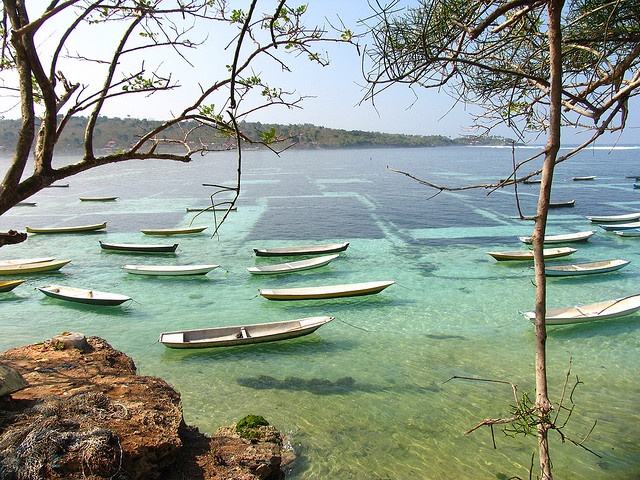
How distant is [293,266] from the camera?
17906mm

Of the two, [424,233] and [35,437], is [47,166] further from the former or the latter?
[424,233]

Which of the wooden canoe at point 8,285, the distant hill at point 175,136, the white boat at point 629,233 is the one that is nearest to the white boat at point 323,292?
the wooden canoe at point 8,285

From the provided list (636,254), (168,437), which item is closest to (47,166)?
(168,437)

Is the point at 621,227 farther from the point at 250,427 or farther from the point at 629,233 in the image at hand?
the point at 250,427

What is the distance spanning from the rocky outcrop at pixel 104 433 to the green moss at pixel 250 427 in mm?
107

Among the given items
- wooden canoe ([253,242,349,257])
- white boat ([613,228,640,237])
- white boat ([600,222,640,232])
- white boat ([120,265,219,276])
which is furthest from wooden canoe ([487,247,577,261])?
white boat ([120,265,219,276])

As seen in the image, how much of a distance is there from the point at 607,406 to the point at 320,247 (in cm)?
1269

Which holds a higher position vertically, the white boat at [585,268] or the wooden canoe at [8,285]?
A: the white boat at [585,268]

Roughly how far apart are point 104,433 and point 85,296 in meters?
10.7

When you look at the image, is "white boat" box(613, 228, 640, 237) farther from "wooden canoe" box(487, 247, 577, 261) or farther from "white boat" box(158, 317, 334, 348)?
"white boat" box(158, 317, 334, 348)

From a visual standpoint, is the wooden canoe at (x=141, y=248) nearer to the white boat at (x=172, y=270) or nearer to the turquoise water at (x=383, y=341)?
the turquoise water at (x=383, y=341)

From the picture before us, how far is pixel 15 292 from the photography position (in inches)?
651

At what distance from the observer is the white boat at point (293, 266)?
17417 mm

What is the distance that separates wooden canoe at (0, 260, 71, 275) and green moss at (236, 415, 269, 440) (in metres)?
14.1
